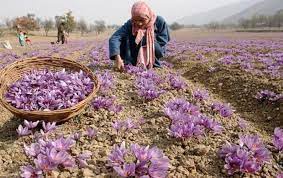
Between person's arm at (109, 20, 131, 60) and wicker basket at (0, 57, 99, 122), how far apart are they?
7.45 feet

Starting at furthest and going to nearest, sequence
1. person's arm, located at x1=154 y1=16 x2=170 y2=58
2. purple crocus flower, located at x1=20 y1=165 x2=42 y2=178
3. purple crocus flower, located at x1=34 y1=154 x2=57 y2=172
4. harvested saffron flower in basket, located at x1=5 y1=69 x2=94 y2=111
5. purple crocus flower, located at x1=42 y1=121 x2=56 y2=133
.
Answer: person's arm, located at x1=154 y1=16 x2=170 y2=58
harvested saffron flower in basket, located at x1=5 y1=69 x2=94 y2=111
purple crocus flower, located at x1=42 y1=121 x2=56 y2=133
purple crocus flower, located at x1=34 y1=154 x2=57 y2=172
purple crocus flower, located at x1=20 y1=165 x2=42 y2=178

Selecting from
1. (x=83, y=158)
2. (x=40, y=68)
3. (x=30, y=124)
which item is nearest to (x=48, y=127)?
(x=30, y=124)

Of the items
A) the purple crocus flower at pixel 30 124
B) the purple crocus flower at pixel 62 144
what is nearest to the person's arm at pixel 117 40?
the purple crocus flower at pixel 30 124

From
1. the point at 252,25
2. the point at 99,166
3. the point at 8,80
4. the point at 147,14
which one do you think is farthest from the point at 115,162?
the point at 252,25

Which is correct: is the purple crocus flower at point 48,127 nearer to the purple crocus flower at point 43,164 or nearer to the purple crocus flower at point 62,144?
the purple crocus flower at point 62,144

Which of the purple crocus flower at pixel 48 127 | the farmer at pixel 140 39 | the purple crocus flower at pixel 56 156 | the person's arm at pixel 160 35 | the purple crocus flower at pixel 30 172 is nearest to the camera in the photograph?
the purple crocus flower at pixel 30 172

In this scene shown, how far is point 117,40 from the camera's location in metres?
8.17

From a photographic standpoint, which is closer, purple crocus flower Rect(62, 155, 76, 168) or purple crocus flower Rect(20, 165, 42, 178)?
purple crocus flower Rect(20, 165, 42, 178)

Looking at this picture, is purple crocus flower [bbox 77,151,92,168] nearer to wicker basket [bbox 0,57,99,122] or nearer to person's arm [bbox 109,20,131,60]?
wicker basket [bbox 0,57,99,122]

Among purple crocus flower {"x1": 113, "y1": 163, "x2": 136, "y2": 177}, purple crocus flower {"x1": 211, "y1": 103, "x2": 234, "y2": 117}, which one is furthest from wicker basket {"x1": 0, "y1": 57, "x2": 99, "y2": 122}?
purple crocus flower {"x1": 211, "y1": 103, "x2": 234, "y2": 117}

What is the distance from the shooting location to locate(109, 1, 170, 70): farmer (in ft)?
25.8

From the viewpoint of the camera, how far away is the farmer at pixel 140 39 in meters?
7.85

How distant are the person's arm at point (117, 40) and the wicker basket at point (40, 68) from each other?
2270mm

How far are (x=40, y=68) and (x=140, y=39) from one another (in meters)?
3.47
